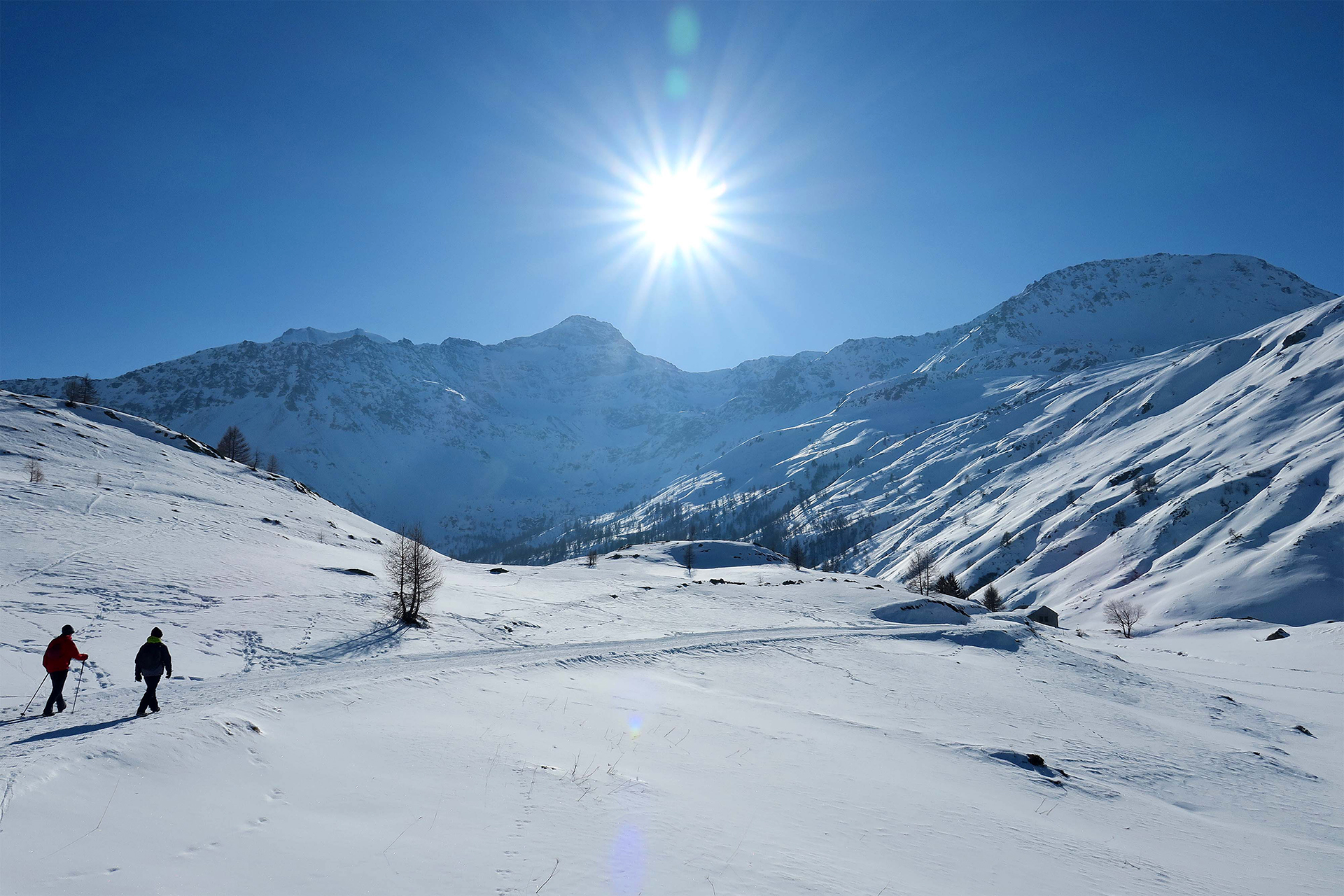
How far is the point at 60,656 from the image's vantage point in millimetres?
14406

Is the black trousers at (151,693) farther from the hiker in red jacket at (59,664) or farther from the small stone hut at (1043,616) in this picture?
the small stone hut at (1043,616)

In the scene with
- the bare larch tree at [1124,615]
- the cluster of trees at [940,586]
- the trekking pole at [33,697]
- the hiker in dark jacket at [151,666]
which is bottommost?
the bare larch tree at [1124,615]

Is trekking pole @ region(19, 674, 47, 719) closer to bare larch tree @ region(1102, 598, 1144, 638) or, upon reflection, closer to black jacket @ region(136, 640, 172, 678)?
black jacket @ region(136, 640, 172, 678)

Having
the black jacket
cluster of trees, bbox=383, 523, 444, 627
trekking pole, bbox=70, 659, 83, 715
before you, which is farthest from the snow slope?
trekking pole, bbox=70, 659, 83, 715

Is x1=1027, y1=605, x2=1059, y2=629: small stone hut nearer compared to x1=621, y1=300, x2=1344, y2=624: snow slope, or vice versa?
x1=1027, y1=605, x2=1059, y2=629: small stone hut

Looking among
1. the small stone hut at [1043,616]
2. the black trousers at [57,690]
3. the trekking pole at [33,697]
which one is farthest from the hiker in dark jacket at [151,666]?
the small stone hut at [1043,616]

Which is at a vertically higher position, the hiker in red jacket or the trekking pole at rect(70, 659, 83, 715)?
the hiker in red jacket

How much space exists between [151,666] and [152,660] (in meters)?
0.16

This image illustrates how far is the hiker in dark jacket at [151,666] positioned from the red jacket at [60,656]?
127 cm

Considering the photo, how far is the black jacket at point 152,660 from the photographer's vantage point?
1427cm

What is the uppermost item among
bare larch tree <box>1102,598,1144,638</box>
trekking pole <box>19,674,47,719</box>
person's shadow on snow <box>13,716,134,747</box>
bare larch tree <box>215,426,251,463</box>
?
bare larch tree <box>215,426,251,463</box>

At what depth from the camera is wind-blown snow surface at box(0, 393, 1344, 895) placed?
8164 mm

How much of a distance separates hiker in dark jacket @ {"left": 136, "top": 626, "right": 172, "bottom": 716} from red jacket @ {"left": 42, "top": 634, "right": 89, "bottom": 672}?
1275mm

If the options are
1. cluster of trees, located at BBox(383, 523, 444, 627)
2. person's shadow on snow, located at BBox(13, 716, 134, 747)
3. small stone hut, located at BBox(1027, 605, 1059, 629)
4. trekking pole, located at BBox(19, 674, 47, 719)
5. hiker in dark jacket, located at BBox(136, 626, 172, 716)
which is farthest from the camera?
small stone hut, located at BBox(1027, 605, 1059, 629)
